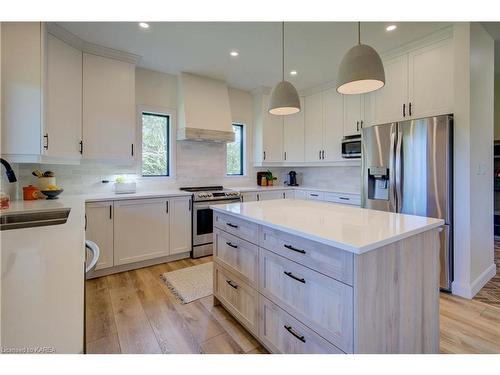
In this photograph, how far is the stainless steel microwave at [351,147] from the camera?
359 cm

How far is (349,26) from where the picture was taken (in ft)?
8.52

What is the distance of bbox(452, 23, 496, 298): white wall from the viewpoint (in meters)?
2.41

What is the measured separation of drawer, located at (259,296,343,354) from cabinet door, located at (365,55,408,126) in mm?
2803

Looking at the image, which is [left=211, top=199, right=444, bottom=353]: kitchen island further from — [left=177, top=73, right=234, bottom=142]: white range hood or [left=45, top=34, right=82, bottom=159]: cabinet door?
[left=177, top=73, right=234, bottom=142]: white range hood

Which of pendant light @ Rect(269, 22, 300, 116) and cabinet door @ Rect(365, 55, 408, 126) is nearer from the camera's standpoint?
pendant light @ Rect(269, 22, 300, 116)

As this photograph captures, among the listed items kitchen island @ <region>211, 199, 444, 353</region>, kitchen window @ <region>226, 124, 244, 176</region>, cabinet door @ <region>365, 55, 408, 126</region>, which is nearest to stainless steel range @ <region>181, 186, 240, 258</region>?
kitchen window @ <region>226, 124, 244, 176</region>

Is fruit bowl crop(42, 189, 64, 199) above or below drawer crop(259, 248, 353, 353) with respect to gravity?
above

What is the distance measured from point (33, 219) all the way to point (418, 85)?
3961mm

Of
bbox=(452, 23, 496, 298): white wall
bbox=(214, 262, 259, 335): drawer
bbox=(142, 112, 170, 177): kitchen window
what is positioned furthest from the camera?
bbox=(142, 112, 170, 177): kitchen window

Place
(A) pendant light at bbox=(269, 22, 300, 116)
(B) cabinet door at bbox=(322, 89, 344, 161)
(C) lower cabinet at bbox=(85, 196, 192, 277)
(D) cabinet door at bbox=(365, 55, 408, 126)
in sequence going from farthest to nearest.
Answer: (B) cabinet door at bbox=(322, 89, 344, 161) < (D) cabinet door at bbox=(365, 55, 408, 126) < (C) lower cabinet at bbox=(85, 196, 192, 277) < (A) pendant light at bbox=(269, 22, 300, 116)

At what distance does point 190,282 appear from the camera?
2820mm

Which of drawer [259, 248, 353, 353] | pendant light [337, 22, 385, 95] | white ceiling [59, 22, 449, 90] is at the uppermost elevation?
white ceiling [59, 22, 449, 90]

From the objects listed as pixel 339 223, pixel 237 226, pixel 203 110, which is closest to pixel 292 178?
pixel 203 110

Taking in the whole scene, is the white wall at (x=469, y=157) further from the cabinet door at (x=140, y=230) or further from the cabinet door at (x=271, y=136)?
the cabinet door at (x=140, y=230)
